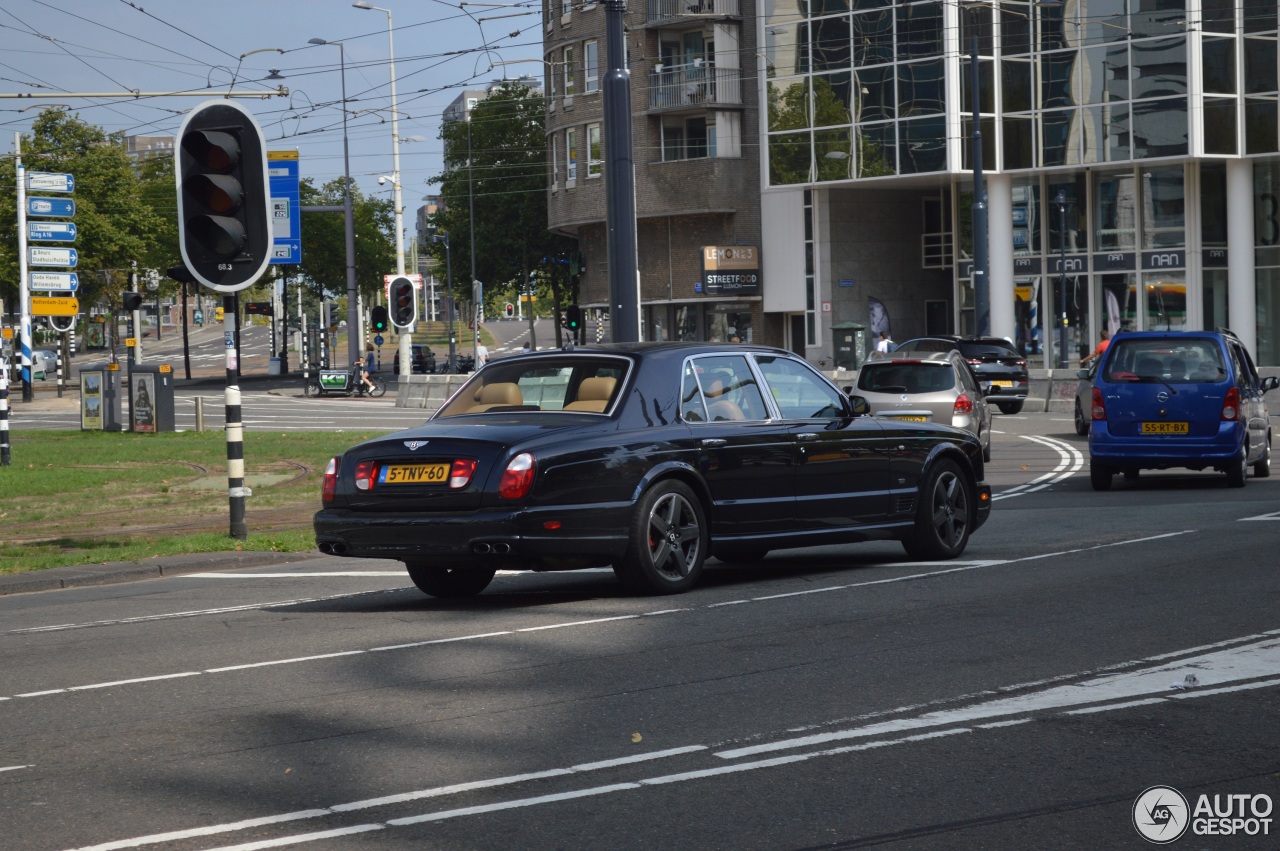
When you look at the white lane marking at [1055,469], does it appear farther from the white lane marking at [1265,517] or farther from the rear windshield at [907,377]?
the white lane marking at [1265,517]

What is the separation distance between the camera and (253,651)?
8.30m

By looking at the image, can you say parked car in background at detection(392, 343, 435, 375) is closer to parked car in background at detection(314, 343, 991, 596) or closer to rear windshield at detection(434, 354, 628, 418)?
parked car in background at detection(314, 343, 991, 596)

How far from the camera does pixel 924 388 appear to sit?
2198cm

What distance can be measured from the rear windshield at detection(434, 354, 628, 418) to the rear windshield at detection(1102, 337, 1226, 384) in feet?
31.2

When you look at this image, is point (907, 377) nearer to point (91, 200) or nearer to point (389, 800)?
point (389, 800)

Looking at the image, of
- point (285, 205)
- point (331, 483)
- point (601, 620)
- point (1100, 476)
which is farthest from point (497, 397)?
point (285, 205)

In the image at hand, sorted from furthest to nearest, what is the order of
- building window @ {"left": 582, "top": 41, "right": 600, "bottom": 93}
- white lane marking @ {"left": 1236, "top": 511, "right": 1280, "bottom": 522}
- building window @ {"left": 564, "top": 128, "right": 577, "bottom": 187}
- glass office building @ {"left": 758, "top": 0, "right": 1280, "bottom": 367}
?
1. building window @ {"left": 564, "top": 128, "right": 577, "bottom": 187}
2. building window @ {"left": 582, "top": 41, "right": 600, "bottom": 93}
3. glass office building @ {"left": 758, "top": 0, "right": 1280, "bottom": 367}
4. white lane marking @ {"left": 1236, "top": 511, "right": 1280, "bottom": 522}

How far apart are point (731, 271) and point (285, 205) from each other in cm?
2673

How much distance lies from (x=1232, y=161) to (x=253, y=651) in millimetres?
47432

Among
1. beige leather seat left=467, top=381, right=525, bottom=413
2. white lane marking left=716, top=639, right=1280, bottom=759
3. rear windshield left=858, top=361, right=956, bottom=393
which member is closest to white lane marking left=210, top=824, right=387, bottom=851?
white lane marking left=716, top=639, right=1280, bottom=759

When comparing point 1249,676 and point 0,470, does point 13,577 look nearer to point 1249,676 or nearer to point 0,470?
point 1249,676

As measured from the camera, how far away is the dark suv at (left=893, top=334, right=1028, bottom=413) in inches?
1479

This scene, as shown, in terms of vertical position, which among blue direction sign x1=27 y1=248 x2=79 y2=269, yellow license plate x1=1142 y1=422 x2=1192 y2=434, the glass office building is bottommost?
yellow license plate x1=1142 y1=422 x2=1192 y2=434

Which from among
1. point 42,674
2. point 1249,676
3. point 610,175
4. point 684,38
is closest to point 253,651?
point 42,674
